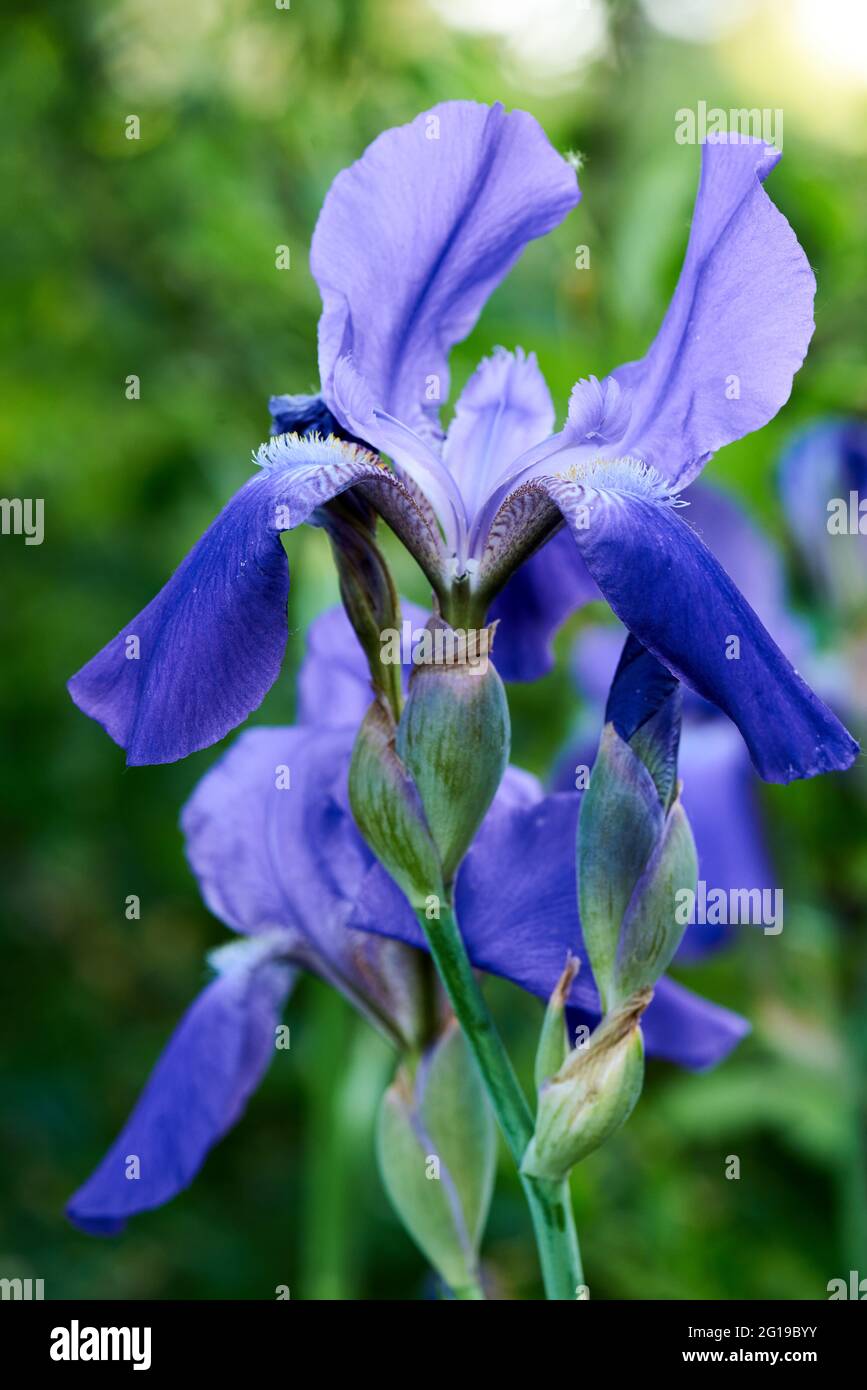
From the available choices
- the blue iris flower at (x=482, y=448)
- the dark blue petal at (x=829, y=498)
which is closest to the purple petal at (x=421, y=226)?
the blue iris flower at (x=482, y=448)

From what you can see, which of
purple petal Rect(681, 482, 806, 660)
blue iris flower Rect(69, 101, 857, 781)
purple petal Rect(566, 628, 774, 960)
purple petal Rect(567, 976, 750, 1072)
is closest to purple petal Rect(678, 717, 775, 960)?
purple petal Rect(566, 628, 774, 960)

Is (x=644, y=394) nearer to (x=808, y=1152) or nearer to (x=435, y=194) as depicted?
(x=435, y=194)

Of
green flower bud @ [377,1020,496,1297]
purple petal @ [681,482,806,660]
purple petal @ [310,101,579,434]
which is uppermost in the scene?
purple petal @ [681,482,806,660]

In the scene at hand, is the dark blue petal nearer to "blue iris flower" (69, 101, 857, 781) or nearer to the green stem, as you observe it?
"blue iris flower" (69, 101, 857, 781)

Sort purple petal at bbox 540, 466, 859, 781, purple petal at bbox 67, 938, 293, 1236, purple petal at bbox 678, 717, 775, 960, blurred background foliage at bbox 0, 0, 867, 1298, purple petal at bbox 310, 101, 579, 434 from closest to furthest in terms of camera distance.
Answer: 1. purple petal at bbox 540, 466, 859, 781
2. purple petal at bbox 310, 101, 579, 434
3. purple petal at bbox 67, 938, 293, 1236
4. purple petal at bbox 678, 717, 775, 960
5. blurred background foliage at bbox 0, 0, 867, 1298

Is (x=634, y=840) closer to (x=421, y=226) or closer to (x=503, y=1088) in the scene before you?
(x=503, y=1088)

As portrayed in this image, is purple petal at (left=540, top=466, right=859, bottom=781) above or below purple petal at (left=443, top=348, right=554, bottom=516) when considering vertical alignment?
below
